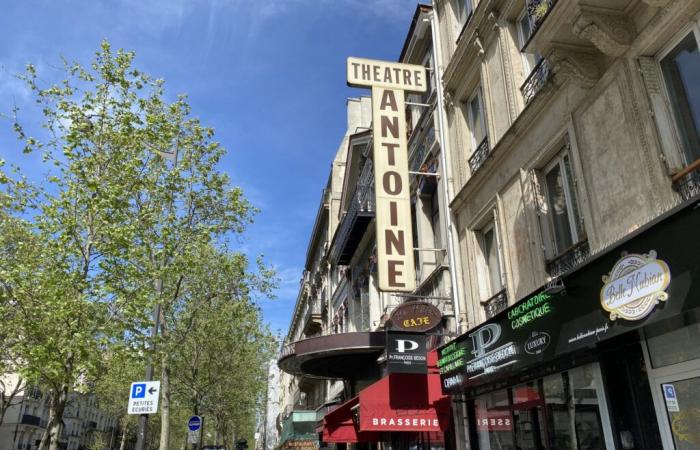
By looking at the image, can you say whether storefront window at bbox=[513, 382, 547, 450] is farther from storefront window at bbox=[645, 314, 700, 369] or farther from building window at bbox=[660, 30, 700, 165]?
building window at bbox=[660, 30, 700, 165]

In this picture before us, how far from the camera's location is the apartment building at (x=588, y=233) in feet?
17.8

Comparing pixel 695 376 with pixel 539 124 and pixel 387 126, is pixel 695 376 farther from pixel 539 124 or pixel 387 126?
pixel 387 126

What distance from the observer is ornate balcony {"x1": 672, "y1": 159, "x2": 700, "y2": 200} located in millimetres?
5285

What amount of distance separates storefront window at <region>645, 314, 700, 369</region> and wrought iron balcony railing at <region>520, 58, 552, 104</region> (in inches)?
157

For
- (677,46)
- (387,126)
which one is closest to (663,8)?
(677,46)

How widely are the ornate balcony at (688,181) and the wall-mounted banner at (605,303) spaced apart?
676 millimetres

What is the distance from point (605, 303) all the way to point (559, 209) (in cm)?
268

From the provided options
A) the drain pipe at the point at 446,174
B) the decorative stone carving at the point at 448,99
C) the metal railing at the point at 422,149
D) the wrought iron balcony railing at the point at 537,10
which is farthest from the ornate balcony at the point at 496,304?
the metal railing at the point at 422,149

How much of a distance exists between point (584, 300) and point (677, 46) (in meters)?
3.00

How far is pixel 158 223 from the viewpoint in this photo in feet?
50.9

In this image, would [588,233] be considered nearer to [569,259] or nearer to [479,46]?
[569,259]

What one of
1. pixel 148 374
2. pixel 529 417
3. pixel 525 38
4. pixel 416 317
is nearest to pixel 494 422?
pixel 529 417

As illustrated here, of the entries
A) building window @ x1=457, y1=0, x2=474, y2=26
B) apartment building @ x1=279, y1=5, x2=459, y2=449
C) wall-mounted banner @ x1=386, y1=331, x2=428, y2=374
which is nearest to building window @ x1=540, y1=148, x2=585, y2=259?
apartment building @ x1=279, y1=5, x2=459, y2=449

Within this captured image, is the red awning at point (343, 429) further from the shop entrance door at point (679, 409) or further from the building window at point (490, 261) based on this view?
the shop entrance door at point (679, 409)
